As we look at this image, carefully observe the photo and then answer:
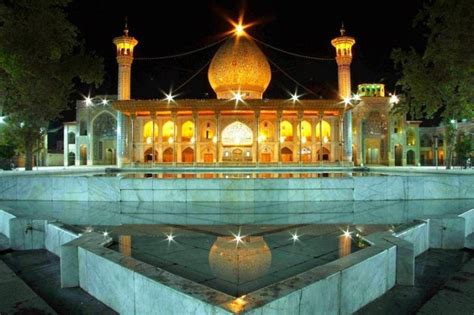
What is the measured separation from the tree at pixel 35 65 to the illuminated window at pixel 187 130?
15.2 meters

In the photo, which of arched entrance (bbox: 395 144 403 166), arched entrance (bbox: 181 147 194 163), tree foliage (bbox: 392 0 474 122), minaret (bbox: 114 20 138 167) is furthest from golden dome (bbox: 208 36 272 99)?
arched entrance (bbox: 395 144 403 166)

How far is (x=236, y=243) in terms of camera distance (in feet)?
16.9

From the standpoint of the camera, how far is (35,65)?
1612cm

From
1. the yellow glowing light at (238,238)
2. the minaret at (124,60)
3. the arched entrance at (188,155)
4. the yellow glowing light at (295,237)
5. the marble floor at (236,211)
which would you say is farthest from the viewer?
the arched entrance at (188,155)

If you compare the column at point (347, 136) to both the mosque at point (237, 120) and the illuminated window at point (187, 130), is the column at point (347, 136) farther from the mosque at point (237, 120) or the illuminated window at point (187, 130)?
the illuminated window at point (187, 130)

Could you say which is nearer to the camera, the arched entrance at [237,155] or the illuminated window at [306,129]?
the arched entrance at [237,155]

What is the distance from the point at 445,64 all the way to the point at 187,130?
2231 centimetres

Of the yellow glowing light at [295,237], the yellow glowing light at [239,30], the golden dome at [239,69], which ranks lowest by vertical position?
the yellow glowing light at [295,237]

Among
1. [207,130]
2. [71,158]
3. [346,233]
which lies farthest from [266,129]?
[346,233]

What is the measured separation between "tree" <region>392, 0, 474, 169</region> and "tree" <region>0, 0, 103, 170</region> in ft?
50.0

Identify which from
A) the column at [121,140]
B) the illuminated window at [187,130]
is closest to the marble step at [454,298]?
the column at [121,140]

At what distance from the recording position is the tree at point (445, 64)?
49.4ft

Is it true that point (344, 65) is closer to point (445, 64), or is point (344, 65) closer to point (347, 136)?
point (347, 136)

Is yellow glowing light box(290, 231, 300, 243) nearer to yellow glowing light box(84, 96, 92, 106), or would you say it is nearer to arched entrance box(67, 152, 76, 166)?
yellow glowing light box(84, 96, 92, 106)
